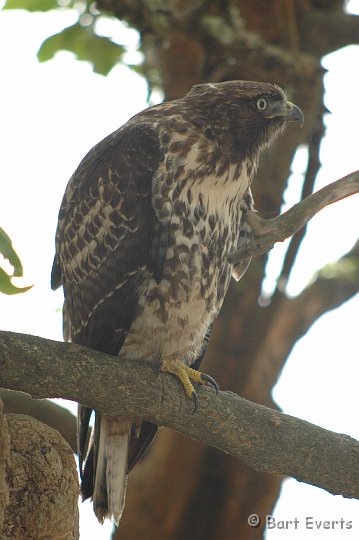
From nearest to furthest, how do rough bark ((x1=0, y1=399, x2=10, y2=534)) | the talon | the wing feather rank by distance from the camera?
rough bark ((x1=0, y1=399, x2=10, y2=534)) < the talon < the wing feather

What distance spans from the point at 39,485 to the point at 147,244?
5.75 feet

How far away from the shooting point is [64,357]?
176 inches

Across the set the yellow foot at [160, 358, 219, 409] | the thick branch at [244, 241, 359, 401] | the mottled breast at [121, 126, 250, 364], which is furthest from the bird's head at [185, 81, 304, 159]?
the thick branch at [244, 241, 359, 401]

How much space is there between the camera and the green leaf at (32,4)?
6.84 meters

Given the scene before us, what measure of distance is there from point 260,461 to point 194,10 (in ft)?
13.4

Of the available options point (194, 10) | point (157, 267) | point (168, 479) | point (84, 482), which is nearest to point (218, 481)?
point (168, 479)

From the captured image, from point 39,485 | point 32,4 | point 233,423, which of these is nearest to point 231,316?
point 32,4

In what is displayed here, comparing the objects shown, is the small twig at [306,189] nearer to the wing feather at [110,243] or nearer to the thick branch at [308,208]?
the wing feather at [110,243]

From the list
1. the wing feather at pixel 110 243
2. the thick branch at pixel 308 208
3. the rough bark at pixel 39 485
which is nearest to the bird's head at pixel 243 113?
the wing feather at pixel 110 243

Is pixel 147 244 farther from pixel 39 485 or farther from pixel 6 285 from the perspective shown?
pixel 39 485

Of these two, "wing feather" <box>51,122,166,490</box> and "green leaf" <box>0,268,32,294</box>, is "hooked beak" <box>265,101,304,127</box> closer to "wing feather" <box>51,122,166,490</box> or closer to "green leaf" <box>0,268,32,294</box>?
"wing feather" <box>51,122,166,490</box>

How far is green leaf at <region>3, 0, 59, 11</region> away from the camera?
22.4 ft

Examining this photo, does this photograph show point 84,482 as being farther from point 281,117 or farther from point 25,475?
point 281,117

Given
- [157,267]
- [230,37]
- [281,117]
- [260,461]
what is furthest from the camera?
[230,37]
